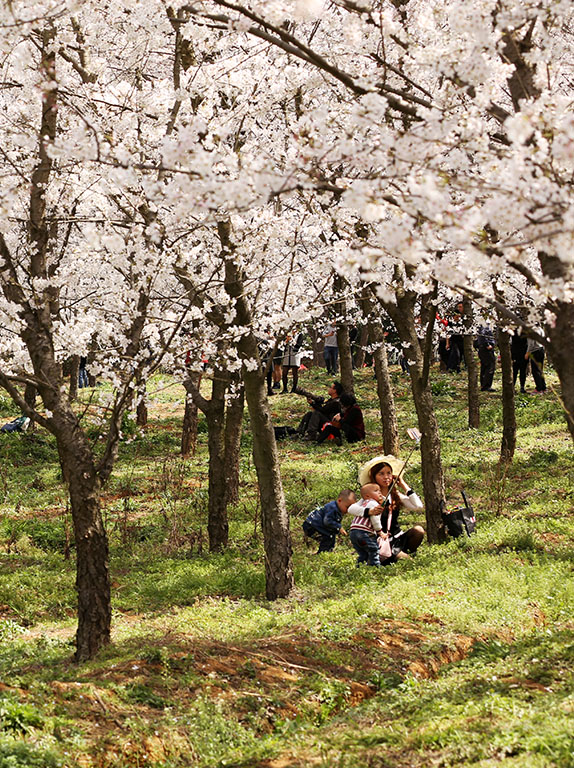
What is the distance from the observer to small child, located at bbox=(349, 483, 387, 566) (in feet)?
30.1

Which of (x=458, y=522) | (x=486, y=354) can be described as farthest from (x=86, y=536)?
(x=486, y=354)

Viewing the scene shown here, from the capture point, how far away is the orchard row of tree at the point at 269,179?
3.88m

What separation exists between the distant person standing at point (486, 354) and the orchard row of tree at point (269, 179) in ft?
31.8

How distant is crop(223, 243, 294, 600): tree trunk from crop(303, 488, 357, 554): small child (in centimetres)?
194

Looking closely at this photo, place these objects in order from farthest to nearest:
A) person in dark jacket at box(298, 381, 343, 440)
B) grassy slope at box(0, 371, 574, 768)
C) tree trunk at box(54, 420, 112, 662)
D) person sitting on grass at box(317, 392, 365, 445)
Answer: person in dark jacket at box(298, 381, 343, 440) < person sitting on grass at box(317, 392, 365, 445) < tree trunk at box(54, 420, 112, 662) < grassy slope at box(0, 371, 574, 768)

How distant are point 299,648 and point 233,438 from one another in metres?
5.93

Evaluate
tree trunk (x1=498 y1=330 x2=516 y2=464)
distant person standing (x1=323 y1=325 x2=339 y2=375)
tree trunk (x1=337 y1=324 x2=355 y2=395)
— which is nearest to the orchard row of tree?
tree trunk (x1=498 y1=330 x2=516 y2=464)

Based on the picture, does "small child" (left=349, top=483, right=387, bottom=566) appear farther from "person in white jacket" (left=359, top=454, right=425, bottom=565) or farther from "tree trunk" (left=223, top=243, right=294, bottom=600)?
"tree trunk" (left=223, top=243, right=294, bottom=600)

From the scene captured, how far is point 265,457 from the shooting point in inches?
313

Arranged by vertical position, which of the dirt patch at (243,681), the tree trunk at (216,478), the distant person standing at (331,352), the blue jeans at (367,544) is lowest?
the dirt patch at (243,681)

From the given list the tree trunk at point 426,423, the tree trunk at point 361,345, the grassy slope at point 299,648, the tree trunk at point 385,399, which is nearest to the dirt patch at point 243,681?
the grassy slope at point 299,648

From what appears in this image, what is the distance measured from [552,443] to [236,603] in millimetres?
8259

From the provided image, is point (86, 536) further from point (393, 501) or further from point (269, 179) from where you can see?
point (393, 501)

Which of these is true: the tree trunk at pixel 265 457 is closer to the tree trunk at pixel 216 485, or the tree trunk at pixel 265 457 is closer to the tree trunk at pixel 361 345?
the tree trunk at pixel 216 485
